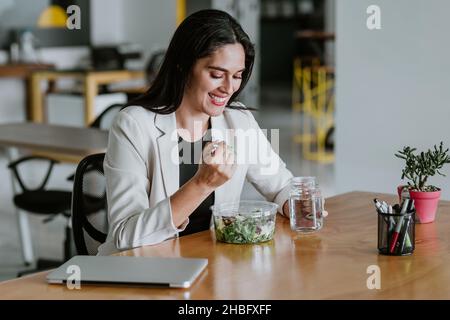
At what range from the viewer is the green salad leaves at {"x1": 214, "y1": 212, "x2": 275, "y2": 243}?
1985mm

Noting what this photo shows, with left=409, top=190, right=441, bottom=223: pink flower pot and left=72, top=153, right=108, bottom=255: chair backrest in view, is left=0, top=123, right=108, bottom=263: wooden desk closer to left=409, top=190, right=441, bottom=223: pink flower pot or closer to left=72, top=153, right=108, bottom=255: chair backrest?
left=72, top=153, right=108, bottom=255: chair backrest

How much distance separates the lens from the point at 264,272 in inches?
68.1

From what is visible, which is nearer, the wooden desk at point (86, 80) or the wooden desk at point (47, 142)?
the wooden desk at point (47, 142)

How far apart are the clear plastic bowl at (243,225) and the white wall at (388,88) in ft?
4.91

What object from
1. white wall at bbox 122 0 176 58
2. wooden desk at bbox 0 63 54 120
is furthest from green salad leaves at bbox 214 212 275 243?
white wall at bbox 122 0 176 58

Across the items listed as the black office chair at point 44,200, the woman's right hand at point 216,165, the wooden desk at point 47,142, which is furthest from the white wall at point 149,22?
the woman's right hand at point 216,165

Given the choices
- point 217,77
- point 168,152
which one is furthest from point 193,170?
point 217,77

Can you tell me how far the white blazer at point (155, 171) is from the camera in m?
2.04

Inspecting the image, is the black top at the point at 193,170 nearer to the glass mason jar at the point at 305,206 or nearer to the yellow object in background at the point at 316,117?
the glass mason jar at the point at 305,206

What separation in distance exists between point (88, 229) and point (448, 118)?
5.64 ft

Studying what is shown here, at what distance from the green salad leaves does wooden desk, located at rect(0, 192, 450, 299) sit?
0.08 feet

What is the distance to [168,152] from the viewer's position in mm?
2273

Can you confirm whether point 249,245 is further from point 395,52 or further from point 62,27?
point 62,27

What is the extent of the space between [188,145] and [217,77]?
262 mm
